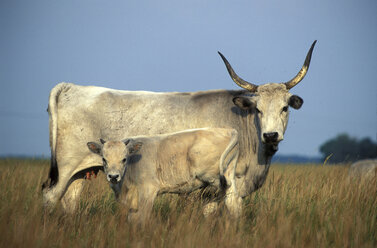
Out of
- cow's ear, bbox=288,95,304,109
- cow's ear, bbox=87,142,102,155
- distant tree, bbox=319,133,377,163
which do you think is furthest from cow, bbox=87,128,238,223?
distant tree, bbox=319,133,377,163

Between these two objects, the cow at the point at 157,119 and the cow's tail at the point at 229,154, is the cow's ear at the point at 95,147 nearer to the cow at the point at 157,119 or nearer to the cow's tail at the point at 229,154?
the cow at the point at 157,119

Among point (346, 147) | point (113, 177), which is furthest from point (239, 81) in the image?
point (346, 147)

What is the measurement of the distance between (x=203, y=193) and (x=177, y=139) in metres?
1.23

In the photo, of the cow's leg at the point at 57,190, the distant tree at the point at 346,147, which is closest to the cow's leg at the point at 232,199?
the cow's leg at the point at 57,190

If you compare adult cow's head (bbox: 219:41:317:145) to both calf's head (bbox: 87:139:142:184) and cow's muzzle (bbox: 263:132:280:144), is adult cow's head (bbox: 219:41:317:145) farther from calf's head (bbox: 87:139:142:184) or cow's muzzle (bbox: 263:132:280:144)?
calf's head (bbox: 87:139:142:184)

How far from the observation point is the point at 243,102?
7371 mm

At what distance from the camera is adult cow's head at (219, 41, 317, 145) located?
6828 mm

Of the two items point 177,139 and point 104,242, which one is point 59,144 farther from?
point 104,242

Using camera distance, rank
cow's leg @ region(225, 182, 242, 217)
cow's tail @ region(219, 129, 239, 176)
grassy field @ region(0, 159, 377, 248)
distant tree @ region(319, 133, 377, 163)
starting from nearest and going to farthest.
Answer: grassy field @ region(0, 159, 377, 248) → cow's tail @ region(219, 129, 239, 176) → cow's leg @ region(225, 182, 242, 217) → distant tree @ region(319, 133, 377, 163)

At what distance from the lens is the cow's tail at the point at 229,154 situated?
20.9 ft

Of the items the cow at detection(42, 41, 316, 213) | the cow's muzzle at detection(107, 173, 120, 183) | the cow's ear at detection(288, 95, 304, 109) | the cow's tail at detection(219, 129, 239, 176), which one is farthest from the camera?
the cow at detection(42, 41, 316, 213)

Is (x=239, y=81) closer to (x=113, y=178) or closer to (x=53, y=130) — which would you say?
(x=113, y=178)

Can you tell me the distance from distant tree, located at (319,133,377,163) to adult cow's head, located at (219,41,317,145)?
65349mm

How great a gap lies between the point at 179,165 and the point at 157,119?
52.4 inches
